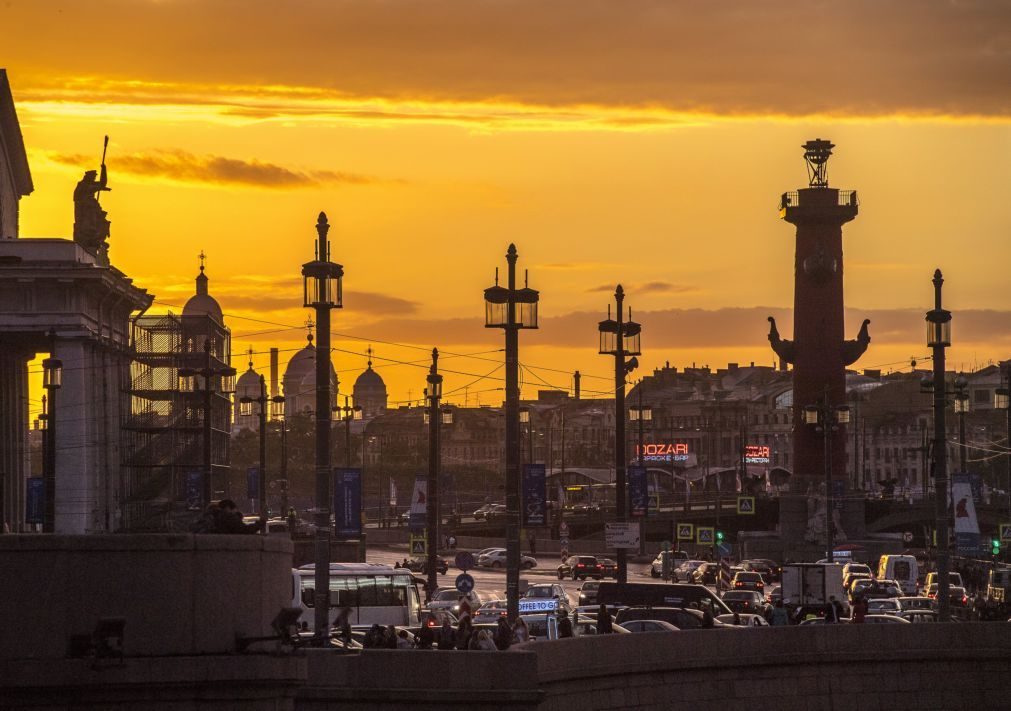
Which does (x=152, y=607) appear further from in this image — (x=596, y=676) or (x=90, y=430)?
(x=90, y=430)

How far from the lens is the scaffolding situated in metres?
89.8

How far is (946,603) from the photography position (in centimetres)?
5109

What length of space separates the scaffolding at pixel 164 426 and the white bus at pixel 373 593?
774 inches

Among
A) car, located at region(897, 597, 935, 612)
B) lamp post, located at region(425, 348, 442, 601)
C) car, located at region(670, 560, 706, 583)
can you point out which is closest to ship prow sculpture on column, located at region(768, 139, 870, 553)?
car, located at region(670, 560, 706, 583)

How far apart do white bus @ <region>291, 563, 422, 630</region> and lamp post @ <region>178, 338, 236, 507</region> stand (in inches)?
167

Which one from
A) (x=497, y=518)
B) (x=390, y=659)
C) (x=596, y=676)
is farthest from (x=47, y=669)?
(x=497, y=518)

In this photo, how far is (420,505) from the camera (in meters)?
73.4

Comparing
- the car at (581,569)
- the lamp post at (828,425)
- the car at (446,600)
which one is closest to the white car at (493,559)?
the car at (581,569)

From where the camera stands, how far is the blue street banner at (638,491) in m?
65.4

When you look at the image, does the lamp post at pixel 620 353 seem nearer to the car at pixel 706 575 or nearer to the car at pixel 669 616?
the car at pixel 669 616

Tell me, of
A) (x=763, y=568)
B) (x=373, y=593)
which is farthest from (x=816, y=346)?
(x=373, y=593)

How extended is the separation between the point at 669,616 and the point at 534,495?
4241mm

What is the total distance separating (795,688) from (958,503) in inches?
863

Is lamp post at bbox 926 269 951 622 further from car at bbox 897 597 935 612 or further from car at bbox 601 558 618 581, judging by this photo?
car at bbox 601 558 618 581
